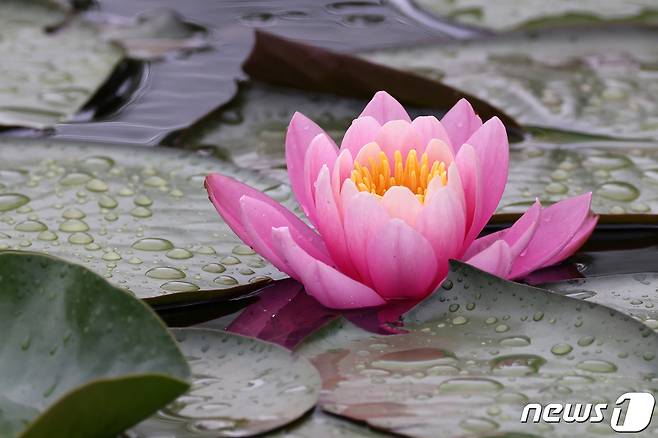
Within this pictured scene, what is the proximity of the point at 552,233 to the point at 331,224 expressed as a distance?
33cm

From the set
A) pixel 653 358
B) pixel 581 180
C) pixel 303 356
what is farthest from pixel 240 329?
pixel 581 180

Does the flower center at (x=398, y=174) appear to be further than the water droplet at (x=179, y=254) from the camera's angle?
No

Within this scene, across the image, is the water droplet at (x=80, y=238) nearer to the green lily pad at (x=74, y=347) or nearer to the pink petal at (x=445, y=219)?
the green lily pad at (x=74, y=347)

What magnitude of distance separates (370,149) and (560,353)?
0.37 meters

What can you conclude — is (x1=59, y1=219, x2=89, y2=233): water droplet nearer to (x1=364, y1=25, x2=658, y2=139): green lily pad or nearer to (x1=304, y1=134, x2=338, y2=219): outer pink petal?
(x1=304, y1=134, x2=338, y2=219): outer pink petal

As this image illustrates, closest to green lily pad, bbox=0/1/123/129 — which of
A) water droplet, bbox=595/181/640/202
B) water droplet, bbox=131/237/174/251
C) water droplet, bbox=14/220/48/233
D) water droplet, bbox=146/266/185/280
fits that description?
water droplet, bbox=14/220/48/233

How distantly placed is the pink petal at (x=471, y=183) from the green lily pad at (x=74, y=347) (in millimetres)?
462

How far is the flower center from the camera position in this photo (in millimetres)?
1235

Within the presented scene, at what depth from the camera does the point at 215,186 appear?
51.3 inches

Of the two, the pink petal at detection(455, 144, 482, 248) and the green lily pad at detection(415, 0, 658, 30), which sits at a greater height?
the green lily pad at detection(415, 0, 658, 30)

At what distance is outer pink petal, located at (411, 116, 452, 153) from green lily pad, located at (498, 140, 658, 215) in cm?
32

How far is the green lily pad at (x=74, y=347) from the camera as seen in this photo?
3.12 ft

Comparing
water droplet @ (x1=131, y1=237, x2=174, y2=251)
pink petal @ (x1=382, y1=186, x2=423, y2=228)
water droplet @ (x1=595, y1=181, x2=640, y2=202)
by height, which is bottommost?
water droplet @ (x1=131, y1=237, x2=174, y2=251)

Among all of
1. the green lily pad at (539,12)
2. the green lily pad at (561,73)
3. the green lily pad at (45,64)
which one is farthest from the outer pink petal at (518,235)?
the green lily pad at (539,12)
